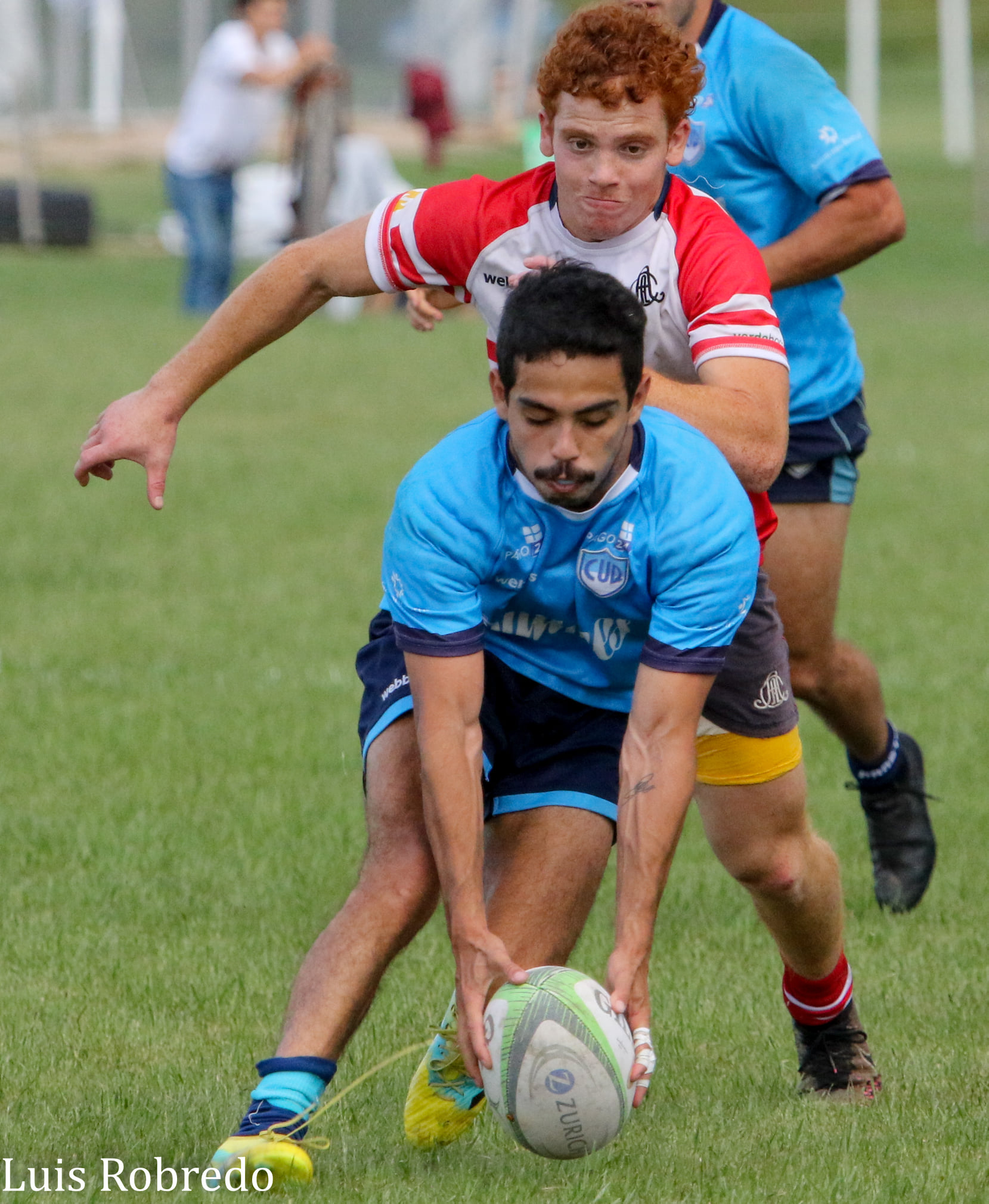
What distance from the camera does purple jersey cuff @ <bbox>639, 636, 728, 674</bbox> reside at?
3873mm

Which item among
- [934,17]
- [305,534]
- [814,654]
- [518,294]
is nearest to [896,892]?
[814,654]

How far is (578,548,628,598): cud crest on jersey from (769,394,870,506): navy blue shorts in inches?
82.6

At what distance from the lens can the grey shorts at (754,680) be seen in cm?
438

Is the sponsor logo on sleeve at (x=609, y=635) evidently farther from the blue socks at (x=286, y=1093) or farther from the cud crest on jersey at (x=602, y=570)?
the blue socks at (x=286, y=1093)

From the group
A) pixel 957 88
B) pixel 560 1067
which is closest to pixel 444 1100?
pixel 560 1067

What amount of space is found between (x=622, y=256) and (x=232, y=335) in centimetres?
90

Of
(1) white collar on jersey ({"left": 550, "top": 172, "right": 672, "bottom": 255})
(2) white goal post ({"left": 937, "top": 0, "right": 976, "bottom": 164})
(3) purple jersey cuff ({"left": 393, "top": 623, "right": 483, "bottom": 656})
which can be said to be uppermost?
(1) white collar on jersey ({"left": 550, "top": 172, "right": 672, "bottom": 255})

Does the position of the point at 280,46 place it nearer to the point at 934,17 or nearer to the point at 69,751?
the point at 69,751

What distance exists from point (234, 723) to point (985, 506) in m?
6.24

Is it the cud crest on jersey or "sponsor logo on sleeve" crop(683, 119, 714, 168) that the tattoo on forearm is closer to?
the cud crest on jersey

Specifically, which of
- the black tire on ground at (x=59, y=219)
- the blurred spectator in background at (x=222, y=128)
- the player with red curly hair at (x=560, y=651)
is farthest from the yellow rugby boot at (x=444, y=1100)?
the black tire on ground at (x=59, y=219)

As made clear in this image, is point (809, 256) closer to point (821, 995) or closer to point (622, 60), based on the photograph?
point (622, 60)

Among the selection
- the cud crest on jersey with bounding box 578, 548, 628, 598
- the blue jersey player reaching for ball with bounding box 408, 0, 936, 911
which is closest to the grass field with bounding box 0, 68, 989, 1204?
the blue jersey player reaching for ball with bounding box 408, 0, 936, 911

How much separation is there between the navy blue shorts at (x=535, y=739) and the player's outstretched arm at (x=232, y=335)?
73 centimetres
